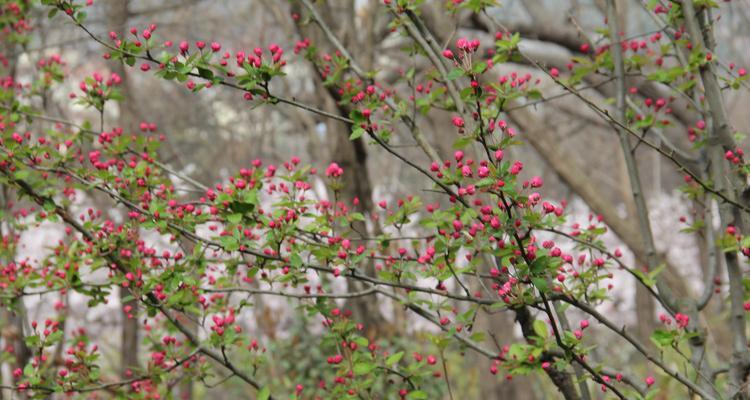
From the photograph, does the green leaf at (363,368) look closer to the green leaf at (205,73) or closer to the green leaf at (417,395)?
the green leaf at (417,395)

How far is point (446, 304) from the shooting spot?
2.74 metres

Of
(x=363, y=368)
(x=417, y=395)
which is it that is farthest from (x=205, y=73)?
(x=417, y=395)

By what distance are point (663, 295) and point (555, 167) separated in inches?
131

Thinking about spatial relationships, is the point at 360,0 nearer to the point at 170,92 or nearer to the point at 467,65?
the point at 170,92

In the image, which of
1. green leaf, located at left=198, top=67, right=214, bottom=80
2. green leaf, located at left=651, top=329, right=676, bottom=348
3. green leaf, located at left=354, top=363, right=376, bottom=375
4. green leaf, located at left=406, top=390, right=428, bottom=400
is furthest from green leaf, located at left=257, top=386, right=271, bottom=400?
green leaf, located at left=651, top=329, right=676, bottom=348

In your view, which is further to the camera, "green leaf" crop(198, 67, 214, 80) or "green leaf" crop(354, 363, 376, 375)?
"green leaf" crop(354, 363, 376, 375)

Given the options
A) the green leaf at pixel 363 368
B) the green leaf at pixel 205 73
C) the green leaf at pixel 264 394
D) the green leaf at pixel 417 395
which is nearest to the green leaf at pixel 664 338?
the green leaf at pixel 417 395

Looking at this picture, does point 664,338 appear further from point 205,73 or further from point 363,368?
point 205,73

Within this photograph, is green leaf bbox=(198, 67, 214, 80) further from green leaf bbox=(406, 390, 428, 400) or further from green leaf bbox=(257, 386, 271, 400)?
green leaf bbox=(406, 390, 428, 400)

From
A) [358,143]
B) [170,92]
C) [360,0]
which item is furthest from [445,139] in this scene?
[170,92]

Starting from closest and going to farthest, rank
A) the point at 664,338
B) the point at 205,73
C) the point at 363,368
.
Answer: the point at 205,73 → the point at 664,338 → the point at 363,368

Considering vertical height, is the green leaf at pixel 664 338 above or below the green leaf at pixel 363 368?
above

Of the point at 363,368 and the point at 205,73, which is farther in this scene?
the point at 363,368

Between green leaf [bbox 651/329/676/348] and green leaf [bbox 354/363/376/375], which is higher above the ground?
green leaf [bbox 651/329/676/348]
